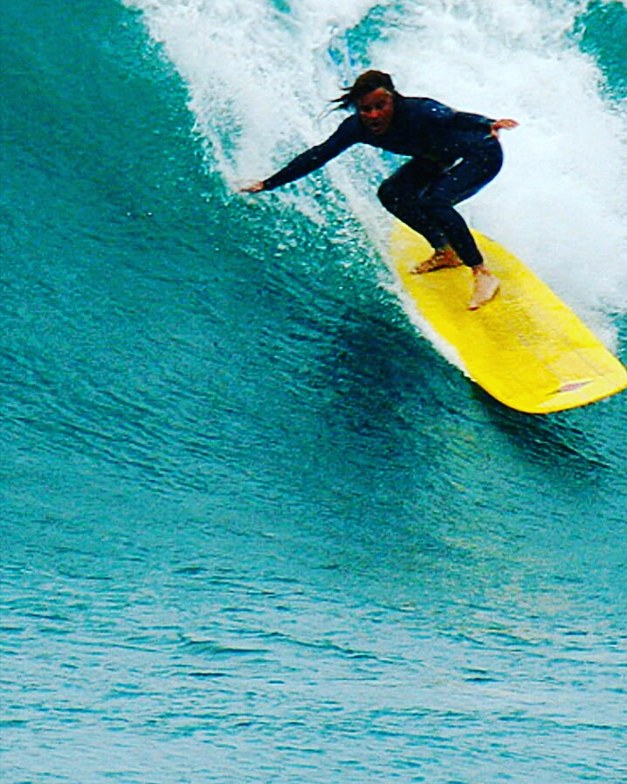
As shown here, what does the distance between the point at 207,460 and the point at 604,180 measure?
3835 mm

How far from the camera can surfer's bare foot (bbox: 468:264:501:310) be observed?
7.69 metres

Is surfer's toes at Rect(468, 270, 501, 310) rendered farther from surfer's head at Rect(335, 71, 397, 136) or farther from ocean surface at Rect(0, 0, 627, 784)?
surfer's head at Rect(335, 71, 397, 136)

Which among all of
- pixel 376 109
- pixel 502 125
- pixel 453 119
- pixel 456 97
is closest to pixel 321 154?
pixel 376 109

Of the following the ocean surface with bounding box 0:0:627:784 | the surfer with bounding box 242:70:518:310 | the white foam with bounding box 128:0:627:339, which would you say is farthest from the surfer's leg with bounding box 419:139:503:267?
the white foam with bounding box 128:0:627:339

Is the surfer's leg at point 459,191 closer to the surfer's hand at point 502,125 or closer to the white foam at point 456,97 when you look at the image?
the surfer's hand at point 502,125

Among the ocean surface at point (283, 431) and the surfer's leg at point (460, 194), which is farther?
the surfer's leg at point (460, 194)

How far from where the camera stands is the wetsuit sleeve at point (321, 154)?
290 inches

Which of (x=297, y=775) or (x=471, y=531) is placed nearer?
(x=297, y=775)

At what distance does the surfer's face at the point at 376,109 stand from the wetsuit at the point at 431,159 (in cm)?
5

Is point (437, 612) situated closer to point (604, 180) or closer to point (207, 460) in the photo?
point (207, 460)

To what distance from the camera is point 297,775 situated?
15.1 feet

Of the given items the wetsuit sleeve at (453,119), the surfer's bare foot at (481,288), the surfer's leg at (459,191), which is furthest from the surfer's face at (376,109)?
the surfer's bare foot at (481,288)

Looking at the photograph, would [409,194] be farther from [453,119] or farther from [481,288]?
[481,288]

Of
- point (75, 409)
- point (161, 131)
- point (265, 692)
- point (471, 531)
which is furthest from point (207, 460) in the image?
point (161, 131)
